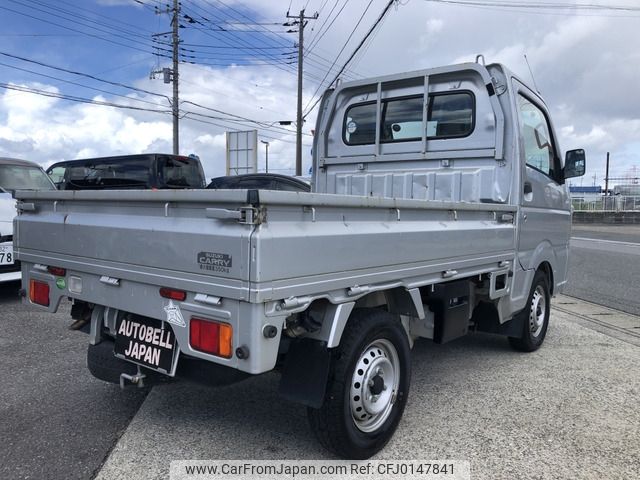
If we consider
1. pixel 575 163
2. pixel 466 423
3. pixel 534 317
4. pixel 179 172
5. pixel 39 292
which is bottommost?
pixel 466 423

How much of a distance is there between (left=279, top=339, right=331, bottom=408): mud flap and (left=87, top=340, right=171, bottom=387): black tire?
31.5 inches

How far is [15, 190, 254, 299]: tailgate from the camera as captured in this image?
234cm

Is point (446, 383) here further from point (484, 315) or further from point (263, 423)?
point (263, 423)

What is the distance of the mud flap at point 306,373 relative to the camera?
2658mm

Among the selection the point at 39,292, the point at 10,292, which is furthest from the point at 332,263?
the point at 10,292

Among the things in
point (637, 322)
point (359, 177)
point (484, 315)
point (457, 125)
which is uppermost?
point (457, 125)

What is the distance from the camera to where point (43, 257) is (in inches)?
133

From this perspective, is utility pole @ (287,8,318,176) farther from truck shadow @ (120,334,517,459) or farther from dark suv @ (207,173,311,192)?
truck shadow @ (120,334,517,459)

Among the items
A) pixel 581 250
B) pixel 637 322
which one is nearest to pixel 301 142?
pixel 581 250

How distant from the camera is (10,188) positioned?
8109 millimetres

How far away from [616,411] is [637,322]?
12.1 ft

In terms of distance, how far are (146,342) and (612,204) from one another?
112ft

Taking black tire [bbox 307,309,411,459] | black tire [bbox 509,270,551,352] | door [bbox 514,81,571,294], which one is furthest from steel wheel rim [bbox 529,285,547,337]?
black tire [bbox 307,309,411,459]

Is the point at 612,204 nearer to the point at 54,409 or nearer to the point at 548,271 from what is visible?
the point at 548,271
